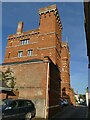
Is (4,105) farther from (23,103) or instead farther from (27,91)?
(27,91)

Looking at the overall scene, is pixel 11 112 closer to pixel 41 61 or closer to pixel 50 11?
pixel 41 61

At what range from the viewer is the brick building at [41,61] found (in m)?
20.4

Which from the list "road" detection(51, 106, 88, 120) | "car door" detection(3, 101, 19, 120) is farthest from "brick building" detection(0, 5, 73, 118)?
"car door" detection(3, 101, 19, 120)

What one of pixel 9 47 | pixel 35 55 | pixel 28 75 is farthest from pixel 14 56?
pixel 28 75

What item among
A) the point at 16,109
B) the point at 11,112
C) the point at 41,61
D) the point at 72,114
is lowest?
the point at 72,114

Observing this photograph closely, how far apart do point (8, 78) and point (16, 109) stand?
33.2 ft

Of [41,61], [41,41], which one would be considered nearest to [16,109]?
[41,61]

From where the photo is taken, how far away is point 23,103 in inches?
565

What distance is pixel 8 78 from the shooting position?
2295 cm

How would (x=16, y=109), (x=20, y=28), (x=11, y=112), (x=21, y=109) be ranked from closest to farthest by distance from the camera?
(x=11, y=112), (x=16, y=109), (x=21, y=109), (x=20, y=28)

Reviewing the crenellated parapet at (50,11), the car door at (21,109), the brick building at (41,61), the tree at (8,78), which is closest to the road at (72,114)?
the brick building at (41,61)

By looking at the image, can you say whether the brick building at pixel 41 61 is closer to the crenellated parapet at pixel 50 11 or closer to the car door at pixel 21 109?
the crenellated parapet at pixel 50 11

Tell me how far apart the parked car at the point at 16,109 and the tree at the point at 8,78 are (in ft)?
24.9

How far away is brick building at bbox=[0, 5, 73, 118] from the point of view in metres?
20.4
